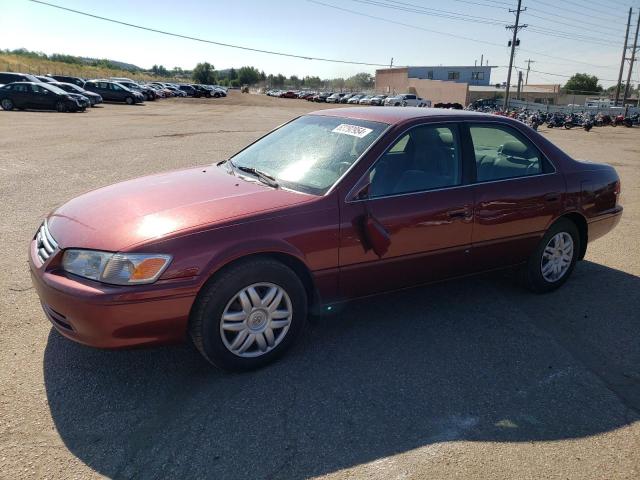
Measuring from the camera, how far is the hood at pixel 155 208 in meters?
3.02

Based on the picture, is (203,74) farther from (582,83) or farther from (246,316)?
(246,316)

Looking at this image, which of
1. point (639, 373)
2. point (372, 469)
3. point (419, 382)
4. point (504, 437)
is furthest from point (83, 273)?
point (639, 373)

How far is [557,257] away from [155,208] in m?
3.57

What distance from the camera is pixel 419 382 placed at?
3262 millimetres

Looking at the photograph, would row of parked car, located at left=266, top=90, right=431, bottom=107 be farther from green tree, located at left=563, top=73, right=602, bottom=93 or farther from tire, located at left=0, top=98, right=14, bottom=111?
green tree, located at left=563, top=73, right=602, bottom=93

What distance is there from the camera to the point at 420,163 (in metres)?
4.01

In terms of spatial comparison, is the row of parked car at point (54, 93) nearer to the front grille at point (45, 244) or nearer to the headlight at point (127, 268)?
the front grille at point (45, 244)

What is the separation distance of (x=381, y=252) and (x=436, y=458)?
1.43 metres

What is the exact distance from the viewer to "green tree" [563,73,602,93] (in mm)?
106938

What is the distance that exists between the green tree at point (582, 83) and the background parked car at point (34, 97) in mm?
105351

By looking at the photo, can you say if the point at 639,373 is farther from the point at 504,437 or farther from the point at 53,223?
the point at 53,223

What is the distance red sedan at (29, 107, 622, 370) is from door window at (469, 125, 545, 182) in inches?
0.5

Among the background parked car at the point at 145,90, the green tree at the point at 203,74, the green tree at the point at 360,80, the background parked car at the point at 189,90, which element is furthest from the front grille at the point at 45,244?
the green tree at the point at 360,80

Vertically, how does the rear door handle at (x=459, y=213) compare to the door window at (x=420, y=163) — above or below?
below
